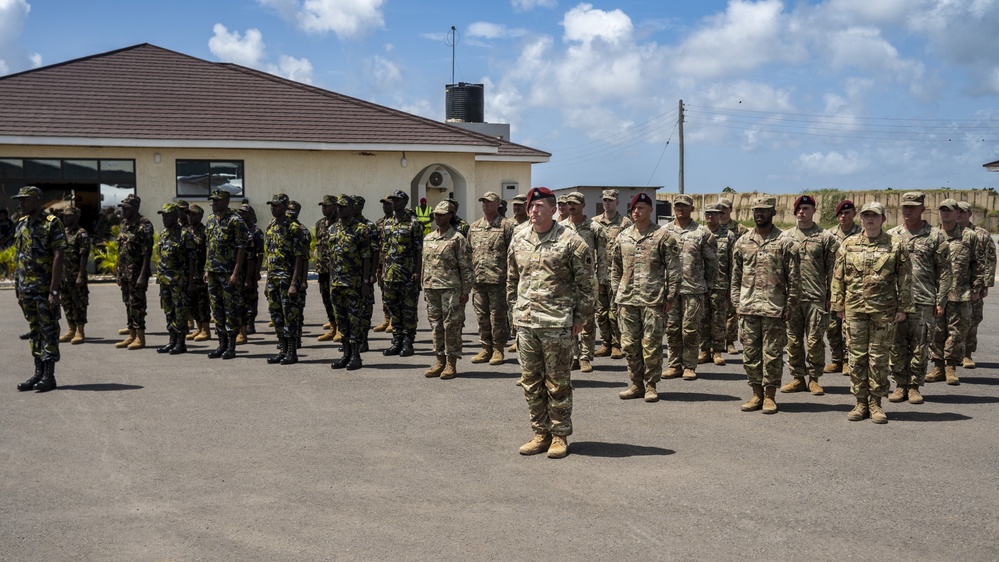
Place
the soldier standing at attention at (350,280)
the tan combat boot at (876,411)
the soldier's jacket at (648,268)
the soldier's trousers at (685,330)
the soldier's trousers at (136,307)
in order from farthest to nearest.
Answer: the soldier's trousers at (136,307) < the soldier standing at attention at (350,280) < the soldier's trousers at (685,330) < the soldier's jacket at (648,268) < the tan combat boot at (876,411)

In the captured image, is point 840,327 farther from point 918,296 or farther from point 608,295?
point 608,295

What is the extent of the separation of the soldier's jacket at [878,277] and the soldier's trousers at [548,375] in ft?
9.70

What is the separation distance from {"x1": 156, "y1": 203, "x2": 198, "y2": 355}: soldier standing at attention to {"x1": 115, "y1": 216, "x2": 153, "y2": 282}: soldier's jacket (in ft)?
1.83

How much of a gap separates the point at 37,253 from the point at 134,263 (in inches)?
131

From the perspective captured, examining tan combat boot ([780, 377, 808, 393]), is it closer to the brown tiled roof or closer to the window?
the brown tiled roof

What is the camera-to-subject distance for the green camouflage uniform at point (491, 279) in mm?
10930

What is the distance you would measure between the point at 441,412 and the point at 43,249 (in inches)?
183

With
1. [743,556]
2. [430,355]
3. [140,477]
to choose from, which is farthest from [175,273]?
[743,556]

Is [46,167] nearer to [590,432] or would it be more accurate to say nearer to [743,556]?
[590,432]

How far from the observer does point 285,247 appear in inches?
433

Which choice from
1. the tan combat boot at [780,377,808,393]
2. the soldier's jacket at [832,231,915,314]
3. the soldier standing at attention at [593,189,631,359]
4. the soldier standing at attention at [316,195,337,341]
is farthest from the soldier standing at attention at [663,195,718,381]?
the soldier standing at attention at [316,195,337,341]

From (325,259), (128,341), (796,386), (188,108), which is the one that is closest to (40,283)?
(128,341)

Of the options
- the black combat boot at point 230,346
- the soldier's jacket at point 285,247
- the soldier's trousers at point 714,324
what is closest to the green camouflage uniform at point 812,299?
the soldier's trousers at point 714,324

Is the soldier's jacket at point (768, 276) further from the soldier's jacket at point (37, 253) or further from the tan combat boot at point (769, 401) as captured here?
the soldier's jacket at point (37, 253)
